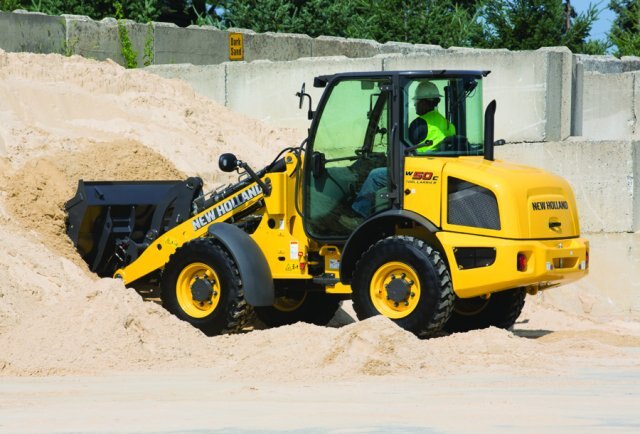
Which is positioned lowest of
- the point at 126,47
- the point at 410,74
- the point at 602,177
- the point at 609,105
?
the point at 602,177

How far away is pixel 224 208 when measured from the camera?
12.3m

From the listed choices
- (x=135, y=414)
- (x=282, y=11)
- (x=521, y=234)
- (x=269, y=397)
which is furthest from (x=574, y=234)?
(x=282, y=11)

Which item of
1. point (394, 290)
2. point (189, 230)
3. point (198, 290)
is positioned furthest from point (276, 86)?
point (394, 290)

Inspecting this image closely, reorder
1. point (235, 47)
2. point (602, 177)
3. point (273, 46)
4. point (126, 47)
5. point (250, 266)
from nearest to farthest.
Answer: point (250, 266)
point (602, 177)
point (126, 47)
point (235, 47)
point (273, 46)

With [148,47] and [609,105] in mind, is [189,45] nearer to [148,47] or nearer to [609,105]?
[148,47]

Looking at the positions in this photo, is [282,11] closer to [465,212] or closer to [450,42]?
[450,42]

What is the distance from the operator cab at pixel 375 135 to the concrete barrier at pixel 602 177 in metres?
4.03

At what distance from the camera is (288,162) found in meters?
11.8

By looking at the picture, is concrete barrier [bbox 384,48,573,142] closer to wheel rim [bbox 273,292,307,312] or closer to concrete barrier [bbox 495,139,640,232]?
concrete barrier [bbox 495,139,640,232]

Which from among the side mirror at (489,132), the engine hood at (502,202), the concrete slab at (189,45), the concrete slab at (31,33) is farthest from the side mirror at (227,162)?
the concrete slab at (189,45)

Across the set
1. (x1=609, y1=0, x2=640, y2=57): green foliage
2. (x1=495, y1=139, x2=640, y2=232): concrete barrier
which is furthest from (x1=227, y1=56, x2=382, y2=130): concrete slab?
(x1=609, y1=0, x2=640, y2=57): green foliage

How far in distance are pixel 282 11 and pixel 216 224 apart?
19.0 meters

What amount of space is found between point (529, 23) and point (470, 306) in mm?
18943

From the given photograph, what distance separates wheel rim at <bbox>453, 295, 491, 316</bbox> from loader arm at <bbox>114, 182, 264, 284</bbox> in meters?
2.02
